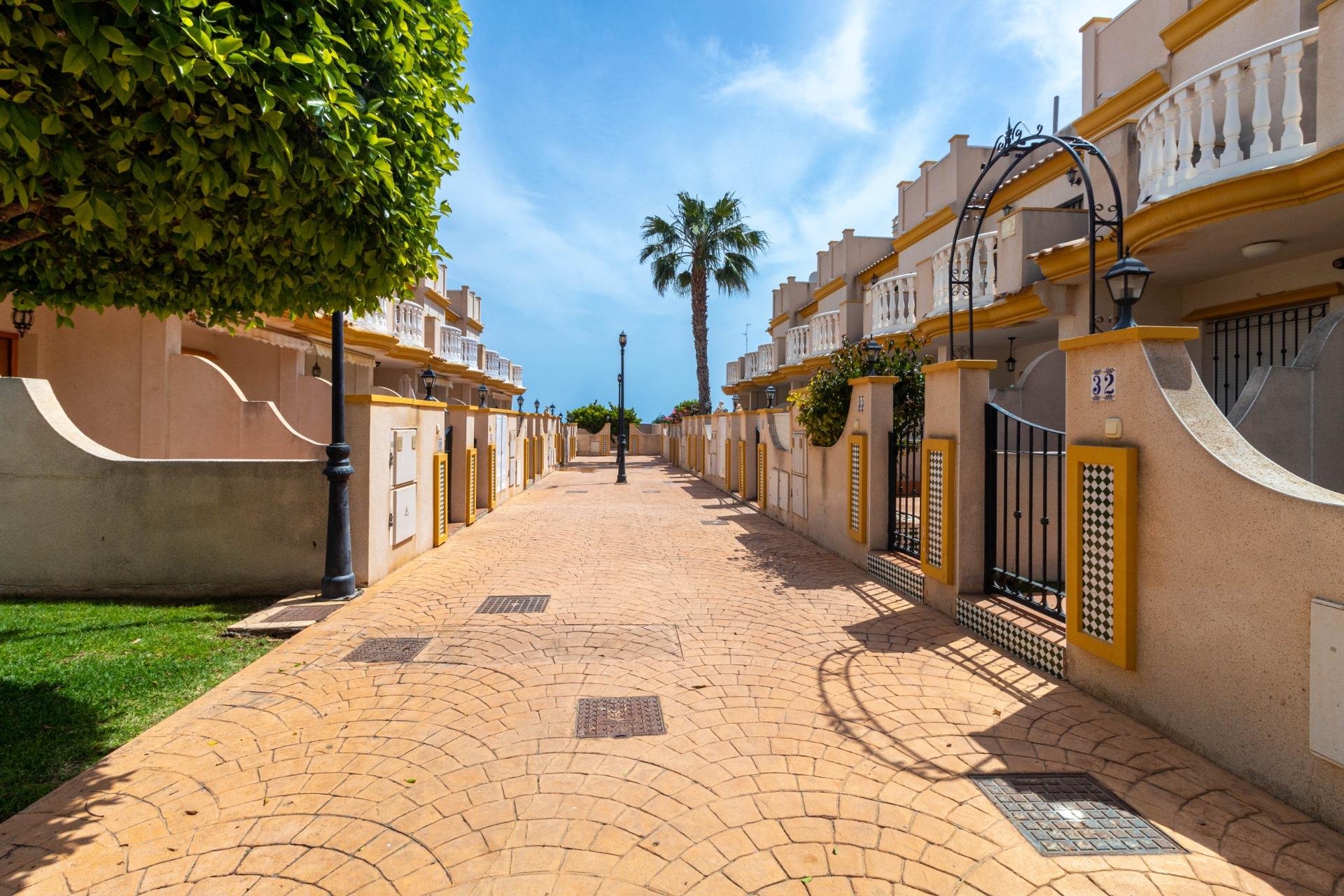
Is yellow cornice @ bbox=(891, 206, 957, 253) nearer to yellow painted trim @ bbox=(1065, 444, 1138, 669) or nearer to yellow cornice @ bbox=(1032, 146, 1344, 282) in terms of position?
yellow cornice @ bbox=(1032, 146, 1344, 282)

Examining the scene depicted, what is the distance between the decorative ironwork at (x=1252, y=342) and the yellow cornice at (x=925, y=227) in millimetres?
7648

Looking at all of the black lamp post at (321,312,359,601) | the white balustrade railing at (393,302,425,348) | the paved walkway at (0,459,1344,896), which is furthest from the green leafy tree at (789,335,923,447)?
the white balustrade railing at (393,302,425,348)

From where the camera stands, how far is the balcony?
15.0m

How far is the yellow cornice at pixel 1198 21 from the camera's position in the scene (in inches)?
345

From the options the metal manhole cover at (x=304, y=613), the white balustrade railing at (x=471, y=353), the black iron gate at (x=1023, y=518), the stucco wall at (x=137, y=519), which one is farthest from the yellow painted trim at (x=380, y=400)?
the white balustrade railing at (x=471, y=353)

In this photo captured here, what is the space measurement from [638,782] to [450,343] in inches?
855

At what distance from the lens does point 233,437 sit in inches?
407

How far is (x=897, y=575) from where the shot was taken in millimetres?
7301

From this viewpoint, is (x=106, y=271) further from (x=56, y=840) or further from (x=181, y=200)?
(x=56, y=840)

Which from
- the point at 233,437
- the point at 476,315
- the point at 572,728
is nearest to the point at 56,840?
the point at 572,728

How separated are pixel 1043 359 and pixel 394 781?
29.8 feet

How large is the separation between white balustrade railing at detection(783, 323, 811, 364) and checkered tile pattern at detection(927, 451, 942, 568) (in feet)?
53.1

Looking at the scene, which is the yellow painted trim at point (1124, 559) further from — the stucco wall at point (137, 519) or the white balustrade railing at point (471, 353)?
the white balustrade railing at point (471, 353)

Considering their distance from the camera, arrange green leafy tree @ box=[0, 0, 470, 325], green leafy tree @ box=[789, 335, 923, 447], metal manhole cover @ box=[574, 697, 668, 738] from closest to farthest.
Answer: green leafy tree @ box=[0, 0, 470, 325] < metal manhole cover @ box=[574, 697, 668, 738] < green leafy tree @ box=[789, 335, 923, 447]
